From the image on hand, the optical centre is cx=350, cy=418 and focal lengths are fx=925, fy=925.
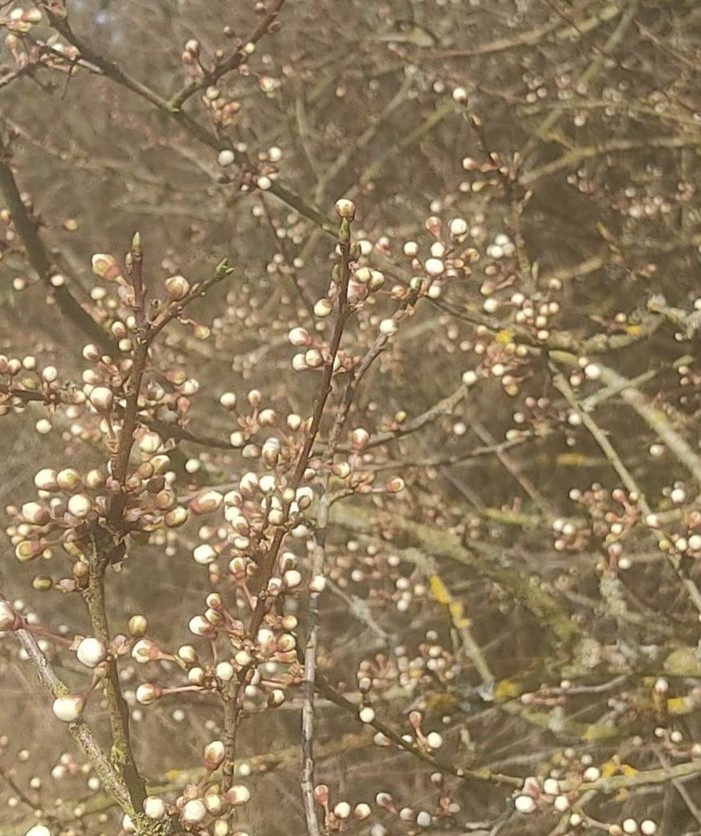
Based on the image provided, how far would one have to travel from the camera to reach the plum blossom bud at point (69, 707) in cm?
91

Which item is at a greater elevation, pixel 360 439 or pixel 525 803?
pixel 360 439

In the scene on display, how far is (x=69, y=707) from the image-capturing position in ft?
3.01

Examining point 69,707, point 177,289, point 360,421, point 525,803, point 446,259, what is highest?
point 360,421

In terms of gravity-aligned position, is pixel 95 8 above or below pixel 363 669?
above

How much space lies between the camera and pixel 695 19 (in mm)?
3574

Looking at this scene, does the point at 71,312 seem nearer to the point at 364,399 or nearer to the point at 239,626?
the point at 239,626

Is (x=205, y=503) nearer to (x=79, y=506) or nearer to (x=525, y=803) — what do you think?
(x=79, y=506)

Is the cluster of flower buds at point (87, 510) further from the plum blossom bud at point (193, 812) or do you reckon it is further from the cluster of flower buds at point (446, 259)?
the cluster of flower buds at point (446, 259)

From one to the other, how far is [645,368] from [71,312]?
7.88ft

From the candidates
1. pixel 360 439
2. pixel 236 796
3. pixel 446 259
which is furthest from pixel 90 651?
pixel 446 259

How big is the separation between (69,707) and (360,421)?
2227 millimetres

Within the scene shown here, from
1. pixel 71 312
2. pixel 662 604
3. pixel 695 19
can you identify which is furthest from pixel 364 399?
pixel 695 19

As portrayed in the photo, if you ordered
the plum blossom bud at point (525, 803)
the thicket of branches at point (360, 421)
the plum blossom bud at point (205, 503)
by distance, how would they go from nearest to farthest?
the plum blossom bud at point (205, 503), the thicket of branches at point (360, 421), the plum blossom bud at point (525, 803)

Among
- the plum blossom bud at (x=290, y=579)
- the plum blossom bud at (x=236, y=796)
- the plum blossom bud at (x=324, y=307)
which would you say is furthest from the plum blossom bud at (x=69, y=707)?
the plum blossom bud at (x=324, y=307)
